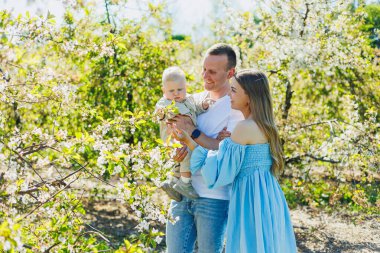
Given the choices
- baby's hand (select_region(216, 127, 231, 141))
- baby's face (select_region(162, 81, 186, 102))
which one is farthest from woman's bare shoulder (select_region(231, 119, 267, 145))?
baby's face (select_region(162, 81, 186, 102))

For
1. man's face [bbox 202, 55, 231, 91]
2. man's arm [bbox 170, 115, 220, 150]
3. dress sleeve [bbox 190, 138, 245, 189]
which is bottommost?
dress sleeve [bbox 190, 138, 245, 189]

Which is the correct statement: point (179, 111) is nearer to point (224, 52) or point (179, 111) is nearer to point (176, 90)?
point (176, 90)

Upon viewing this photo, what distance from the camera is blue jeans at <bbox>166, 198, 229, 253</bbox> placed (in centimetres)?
277

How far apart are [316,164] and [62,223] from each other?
4627mm

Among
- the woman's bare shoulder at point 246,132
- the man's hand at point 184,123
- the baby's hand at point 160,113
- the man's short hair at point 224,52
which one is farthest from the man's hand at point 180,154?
the man's short hair at point 224,52

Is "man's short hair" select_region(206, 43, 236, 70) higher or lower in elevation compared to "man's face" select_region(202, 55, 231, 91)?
higher

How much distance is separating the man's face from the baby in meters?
0.12

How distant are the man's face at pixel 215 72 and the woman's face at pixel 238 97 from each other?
0.24m

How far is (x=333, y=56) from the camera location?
6.47 metres

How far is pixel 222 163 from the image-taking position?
268cm

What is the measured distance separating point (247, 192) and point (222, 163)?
235 millimetres

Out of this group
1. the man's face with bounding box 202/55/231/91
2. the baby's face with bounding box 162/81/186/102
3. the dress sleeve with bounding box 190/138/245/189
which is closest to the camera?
the dress sleeve with bounding box 190/138/245/189

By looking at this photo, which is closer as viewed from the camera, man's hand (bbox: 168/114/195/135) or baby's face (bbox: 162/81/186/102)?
man's hand (bbox: 168/114/195/135)

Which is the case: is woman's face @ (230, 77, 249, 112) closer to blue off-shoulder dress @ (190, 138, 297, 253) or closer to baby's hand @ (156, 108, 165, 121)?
blue off-shoulder dress @ (190, 138, 297, 253)
